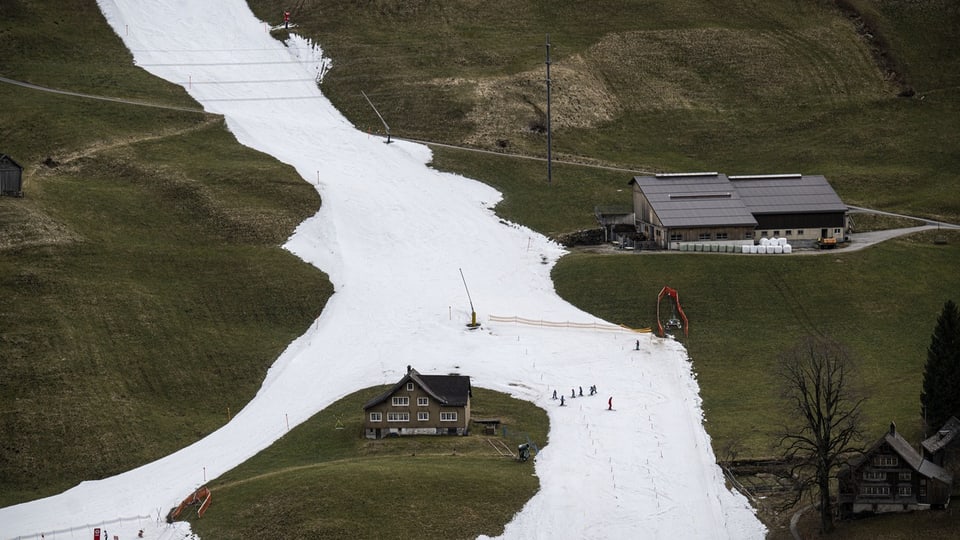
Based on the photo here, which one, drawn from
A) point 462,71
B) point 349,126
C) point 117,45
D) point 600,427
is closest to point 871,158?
point 462,71

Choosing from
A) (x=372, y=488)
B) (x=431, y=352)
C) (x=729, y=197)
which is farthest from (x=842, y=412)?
(x=729, y=197)

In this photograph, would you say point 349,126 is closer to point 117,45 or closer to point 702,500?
point 117,45

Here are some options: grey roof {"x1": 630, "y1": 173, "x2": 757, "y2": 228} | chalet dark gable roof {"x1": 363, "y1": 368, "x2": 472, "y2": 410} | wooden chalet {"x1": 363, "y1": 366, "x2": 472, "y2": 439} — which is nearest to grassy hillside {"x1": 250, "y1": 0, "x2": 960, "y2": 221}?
grey roof {"x1": 630, "y1": 173, "x2": 757, "y2": 228}

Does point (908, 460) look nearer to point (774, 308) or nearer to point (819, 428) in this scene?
point (819, 428)

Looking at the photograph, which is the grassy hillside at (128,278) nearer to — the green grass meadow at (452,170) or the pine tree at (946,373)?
the green grass meadow at (452,170)

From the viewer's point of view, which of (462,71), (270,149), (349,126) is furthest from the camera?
(462,71)

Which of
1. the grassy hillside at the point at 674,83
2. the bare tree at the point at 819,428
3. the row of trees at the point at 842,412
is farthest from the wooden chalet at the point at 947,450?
the grassy hillside at the point at 674,83
